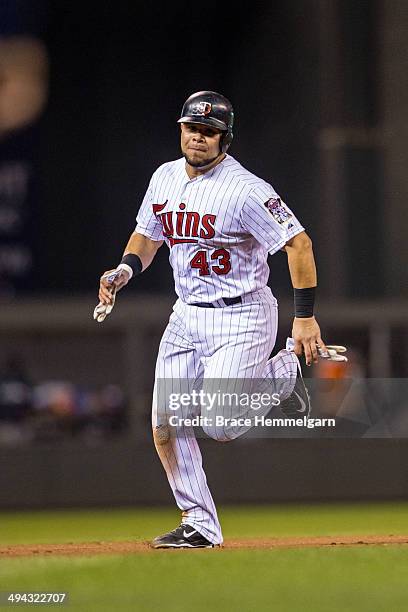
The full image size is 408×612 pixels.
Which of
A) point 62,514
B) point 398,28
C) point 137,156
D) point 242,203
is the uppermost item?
point 398,28

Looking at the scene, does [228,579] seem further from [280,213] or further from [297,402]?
[280,213]

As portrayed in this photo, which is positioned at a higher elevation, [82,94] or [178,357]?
[82,94]

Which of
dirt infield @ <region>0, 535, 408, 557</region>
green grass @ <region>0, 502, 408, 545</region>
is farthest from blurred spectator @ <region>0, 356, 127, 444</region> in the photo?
dirt infield @ <region>0, 535, 408, 557</region>

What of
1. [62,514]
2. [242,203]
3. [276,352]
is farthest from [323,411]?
[62,514]

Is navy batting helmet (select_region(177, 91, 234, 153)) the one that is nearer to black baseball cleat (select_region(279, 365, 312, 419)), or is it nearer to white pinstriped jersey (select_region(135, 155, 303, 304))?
white pinstriped jersey (select_region(135, 155, 303, 304))

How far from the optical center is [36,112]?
6.93 metres

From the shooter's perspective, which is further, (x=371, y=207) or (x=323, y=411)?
(x=371, y=207)

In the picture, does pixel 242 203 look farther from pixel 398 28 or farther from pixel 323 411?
pixel 398 28

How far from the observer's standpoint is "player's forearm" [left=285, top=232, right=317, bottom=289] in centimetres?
352

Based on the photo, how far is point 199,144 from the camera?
11.7 feet

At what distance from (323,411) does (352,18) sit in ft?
9.49

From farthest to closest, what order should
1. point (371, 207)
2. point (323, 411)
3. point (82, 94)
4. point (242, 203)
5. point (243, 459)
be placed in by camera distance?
point (82, 94), point (243, 459), point (371, 207), point (323, 411), point (242, 203)

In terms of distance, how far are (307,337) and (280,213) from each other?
0.35 metres

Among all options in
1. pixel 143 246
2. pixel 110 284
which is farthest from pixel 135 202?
pixel 110 284
